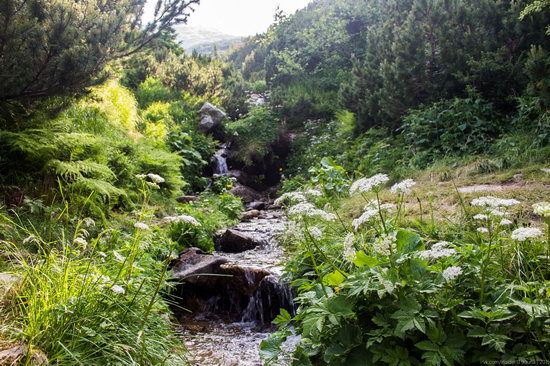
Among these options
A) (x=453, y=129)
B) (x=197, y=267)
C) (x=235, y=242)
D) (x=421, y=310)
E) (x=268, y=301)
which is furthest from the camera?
(x=453, y=129)

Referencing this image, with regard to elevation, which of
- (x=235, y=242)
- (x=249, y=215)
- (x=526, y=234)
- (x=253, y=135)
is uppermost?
(x=526, y=234)

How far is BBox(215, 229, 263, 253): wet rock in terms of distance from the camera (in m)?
6.26

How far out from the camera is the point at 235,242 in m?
6.30

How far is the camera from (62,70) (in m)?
4.12

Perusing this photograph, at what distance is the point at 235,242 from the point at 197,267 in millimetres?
1302

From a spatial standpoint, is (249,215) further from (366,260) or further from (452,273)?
(452,273)

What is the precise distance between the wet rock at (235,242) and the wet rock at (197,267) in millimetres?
833

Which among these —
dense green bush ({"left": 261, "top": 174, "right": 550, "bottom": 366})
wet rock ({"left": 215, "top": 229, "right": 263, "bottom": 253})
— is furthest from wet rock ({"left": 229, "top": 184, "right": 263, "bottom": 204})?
dense green bush ({"left": 261, "top": 174, "right": 550, "bottom": 366})

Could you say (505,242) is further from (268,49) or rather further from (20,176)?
(268,49)

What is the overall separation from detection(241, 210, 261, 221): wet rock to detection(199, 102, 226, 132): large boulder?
443 centimetres

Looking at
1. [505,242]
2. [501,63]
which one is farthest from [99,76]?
[501,63]

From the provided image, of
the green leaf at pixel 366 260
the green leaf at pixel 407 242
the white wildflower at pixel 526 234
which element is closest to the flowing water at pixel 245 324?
the green leaf at pixel 366 260

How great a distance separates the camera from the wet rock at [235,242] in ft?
20.5

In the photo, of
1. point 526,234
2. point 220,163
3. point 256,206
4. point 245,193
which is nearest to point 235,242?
point 256,206
